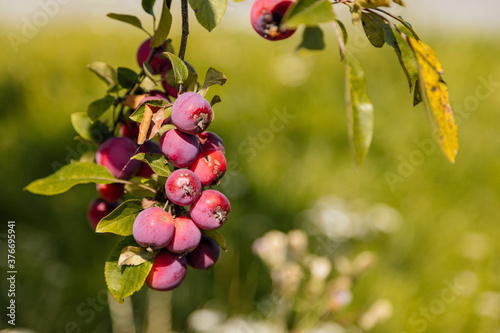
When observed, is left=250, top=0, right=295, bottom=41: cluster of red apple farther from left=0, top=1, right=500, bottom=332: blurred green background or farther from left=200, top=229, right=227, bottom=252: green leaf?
left=0, top=1, right=500, bottom=332: blurred green background

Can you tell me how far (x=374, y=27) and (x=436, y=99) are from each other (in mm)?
110

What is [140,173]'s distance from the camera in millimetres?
639

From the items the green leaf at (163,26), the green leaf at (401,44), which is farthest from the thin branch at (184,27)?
the green leaf at (401,44)

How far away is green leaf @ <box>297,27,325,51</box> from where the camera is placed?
42 cm

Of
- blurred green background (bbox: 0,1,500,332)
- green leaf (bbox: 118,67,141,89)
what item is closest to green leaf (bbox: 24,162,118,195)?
green leaf (bbox: 118,67,141,89)

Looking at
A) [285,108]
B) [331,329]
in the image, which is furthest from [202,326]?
→ [285,108]

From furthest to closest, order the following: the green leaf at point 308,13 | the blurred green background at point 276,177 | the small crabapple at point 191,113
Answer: the blurred green background at point 276,177
the small crabapple at point 191,113
the green leaf at point 308,13

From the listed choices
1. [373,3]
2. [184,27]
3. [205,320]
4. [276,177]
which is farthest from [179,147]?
[276,177]

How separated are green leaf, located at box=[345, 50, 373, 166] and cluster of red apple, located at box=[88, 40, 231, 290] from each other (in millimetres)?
152

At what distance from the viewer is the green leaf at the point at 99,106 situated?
63cm

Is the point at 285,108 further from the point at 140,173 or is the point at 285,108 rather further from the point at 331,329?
the point at 140,173

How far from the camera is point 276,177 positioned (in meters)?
2.17

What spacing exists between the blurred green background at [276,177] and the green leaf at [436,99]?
130cm

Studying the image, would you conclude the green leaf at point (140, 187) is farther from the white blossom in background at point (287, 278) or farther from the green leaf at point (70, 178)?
the white blossom in background at point (287, 278)
